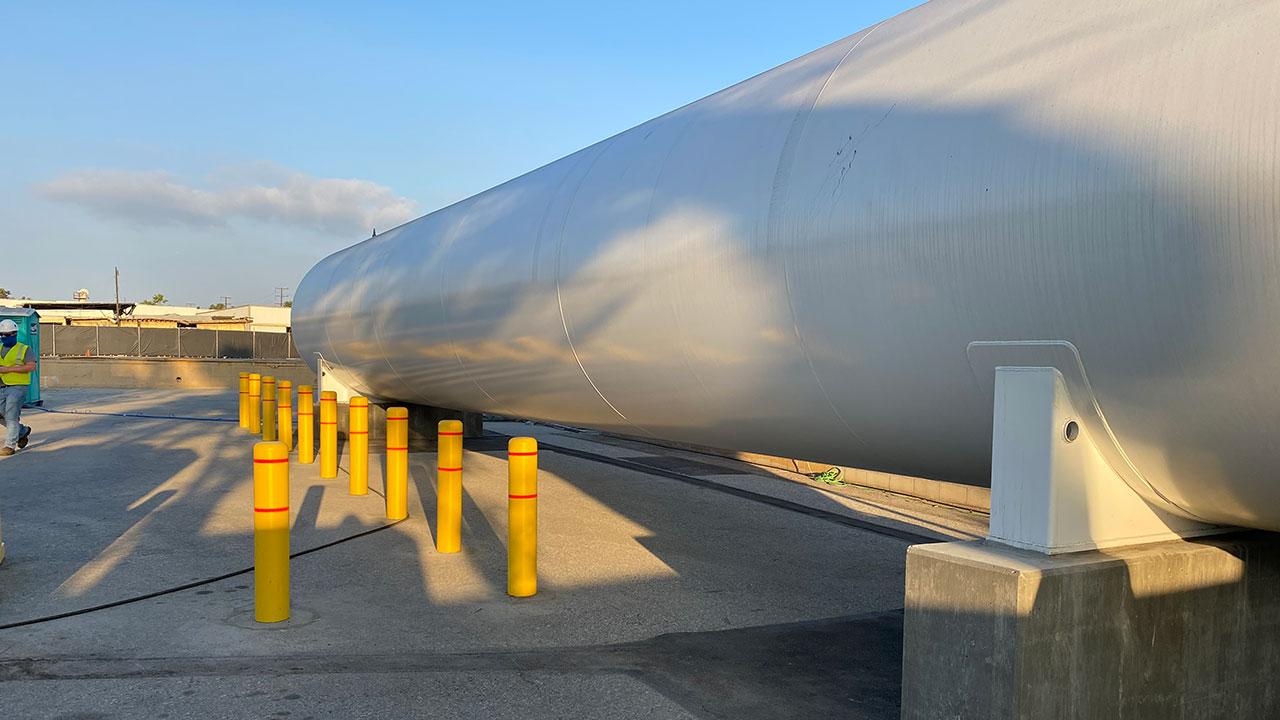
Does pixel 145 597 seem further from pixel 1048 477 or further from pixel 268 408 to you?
pixel 268 408

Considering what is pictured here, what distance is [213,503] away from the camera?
31.8 feet

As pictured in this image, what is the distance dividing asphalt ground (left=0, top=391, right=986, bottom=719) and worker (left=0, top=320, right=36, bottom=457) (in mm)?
1219

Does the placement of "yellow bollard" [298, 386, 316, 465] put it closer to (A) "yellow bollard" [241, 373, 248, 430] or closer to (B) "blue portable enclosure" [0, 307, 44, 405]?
(A) "yellow bollard" [241, 373, 248, 430]

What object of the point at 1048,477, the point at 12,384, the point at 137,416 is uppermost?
the point at 1048,477

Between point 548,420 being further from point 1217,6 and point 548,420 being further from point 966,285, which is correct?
point 1217,6

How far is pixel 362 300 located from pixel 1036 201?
951cm

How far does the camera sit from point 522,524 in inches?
256

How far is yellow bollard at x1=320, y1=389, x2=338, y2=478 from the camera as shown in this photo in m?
11.8

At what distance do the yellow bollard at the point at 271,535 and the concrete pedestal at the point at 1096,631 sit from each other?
3678 millimetres

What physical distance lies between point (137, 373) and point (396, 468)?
24.0 m

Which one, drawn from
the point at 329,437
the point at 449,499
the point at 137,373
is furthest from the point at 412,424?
the point at 137,373

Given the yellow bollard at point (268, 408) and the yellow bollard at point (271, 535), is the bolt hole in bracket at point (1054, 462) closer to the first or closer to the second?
the yellow bollard at point (271, 535)

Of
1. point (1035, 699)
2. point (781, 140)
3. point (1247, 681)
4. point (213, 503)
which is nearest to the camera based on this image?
point (1035, 699)

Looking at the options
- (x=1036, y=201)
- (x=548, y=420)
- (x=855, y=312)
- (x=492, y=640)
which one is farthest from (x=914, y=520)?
(x=1036, y=201)
